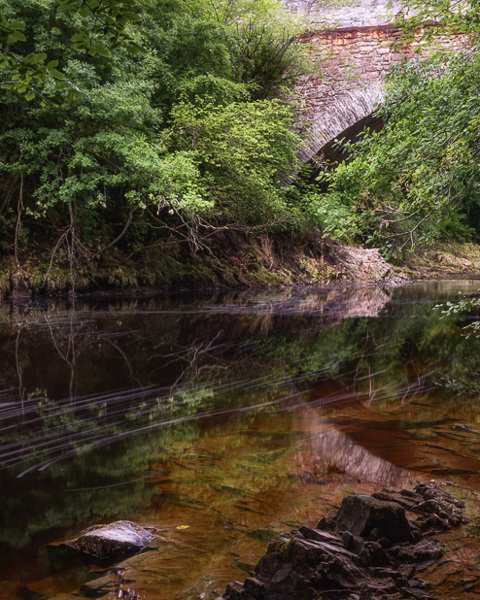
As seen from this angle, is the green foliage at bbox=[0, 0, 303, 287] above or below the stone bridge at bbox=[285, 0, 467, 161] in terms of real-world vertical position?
below

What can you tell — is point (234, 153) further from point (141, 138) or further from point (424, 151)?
point (424, 151)

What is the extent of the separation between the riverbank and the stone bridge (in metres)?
3.20

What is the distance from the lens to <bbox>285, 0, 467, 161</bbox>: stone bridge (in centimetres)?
1438

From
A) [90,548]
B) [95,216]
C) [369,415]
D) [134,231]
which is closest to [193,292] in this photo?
[134,231]

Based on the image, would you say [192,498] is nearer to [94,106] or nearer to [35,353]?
[35,353]

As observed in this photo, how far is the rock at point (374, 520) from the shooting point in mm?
1732

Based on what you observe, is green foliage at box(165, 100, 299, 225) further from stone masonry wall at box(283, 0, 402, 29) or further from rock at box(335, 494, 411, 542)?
rock at box(335, 494, 411, 542)

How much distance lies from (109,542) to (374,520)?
2.94 ft

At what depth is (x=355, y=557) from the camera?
160 centimetres

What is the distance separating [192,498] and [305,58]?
1488 centimetres

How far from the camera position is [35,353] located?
4930 millimetres

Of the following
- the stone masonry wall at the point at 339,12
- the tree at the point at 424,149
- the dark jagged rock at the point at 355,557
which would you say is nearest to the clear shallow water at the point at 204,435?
the dark jagged rock at the point at 355,557

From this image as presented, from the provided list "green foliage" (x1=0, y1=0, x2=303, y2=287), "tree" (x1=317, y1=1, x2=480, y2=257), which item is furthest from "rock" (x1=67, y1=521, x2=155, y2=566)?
"green foliage" (x1=0, y1=0, x2=303, y2=287)

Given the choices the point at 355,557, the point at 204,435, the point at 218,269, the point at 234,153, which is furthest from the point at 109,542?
the point at 218,269
